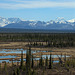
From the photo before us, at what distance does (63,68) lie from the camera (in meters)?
47.2

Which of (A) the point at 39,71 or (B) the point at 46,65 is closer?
(A) the point at 39,71

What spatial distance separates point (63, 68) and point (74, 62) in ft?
10.0

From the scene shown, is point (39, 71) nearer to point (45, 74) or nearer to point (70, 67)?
point (45, 74)

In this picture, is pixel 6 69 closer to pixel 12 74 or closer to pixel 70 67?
pixel 12 74

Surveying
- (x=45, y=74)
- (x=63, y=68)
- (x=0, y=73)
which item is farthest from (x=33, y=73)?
(x=63, y=68)

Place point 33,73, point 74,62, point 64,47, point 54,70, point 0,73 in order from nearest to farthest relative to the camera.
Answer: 1. point 33,73
2. point 0,73
3. point 54,70
4. point 74,62
5. point 64,47

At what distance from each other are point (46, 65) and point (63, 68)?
3742 mm

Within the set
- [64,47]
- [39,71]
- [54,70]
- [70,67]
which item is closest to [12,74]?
[39,71]

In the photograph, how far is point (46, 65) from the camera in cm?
4897

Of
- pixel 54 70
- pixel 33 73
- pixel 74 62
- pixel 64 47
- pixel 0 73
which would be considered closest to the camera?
pixel 33 73

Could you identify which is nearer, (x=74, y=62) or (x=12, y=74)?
(x=12, y=74)

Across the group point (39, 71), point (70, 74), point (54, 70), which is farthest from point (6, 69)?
point (70, 74)

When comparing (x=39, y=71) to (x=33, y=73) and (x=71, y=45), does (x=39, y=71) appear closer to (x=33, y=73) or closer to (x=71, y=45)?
(x=33, y=73)

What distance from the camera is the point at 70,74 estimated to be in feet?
140
